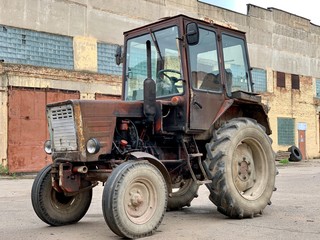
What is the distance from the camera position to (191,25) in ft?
24.2

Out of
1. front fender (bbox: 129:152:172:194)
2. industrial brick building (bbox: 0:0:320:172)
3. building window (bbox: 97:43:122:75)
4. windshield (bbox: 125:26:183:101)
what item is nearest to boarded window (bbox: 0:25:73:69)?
industrial brick building (bbox: 0:0:320:172)

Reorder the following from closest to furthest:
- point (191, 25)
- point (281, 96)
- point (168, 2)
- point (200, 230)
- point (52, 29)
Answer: point (200, 230) < point (191, 25) < point (52, 29) < point (168, 2) < point (281, 96)

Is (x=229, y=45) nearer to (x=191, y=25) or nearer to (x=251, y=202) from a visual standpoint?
(x=191, y=25)

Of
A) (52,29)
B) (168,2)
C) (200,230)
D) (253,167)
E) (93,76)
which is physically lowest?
(200,230)

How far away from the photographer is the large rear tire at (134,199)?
597 centimetres

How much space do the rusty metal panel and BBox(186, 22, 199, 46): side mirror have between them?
1345 cm

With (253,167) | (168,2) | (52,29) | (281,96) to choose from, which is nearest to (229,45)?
(253,167)

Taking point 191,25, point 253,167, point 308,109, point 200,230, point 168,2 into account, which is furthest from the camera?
point 308,109

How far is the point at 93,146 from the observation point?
21.5ft

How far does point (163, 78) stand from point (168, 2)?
18660 millimetres

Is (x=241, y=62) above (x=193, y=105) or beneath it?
above

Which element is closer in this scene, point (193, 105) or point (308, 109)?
point (193, 105)

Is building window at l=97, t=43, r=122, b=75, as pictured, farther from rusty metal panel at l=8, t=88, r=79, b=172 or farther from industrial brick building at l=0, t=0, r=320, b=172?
rusty metal panel at l=8, t=88, r=79, b=172

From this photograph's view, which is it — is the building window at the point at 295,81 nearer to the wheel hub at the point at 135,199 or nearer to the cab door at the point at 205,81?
the cab door at the point at 205,81
